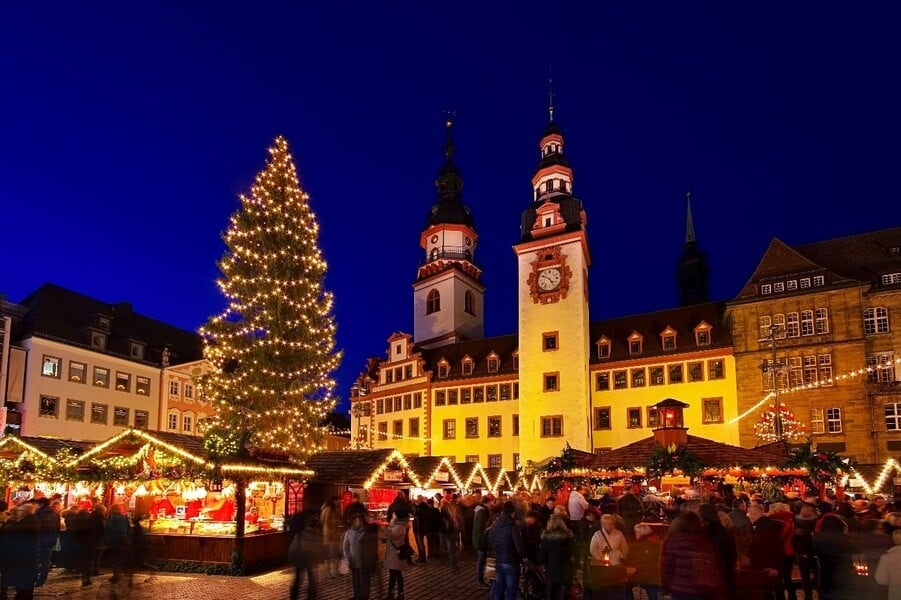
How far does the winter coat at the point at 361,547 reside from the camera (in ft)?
42.1

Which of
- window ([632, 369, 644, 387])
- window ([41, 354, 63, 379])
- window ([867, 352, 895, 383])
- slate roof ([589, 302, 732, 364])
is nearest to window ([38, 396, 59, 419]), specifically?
window ([41, 354, 63, 379])

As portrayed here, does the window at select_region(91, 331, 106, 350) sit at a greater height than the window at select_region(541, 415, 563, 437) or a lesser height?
greater

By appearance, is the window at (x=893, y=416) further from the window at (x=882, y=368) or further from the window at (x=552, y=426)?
the window at (x=552, y=426)

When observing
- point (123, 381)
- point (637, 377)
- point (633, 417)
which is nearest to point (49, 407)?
point (123, 381)

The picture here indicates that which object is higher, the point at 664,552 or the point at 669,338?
the point at 669,338

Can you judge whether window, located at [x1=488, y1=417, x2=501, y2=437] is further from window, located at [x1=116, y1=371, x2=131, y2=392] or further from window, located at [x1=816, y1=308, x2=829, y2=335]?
window, located at [x1=116, y1=371, x2=131, y2=392]

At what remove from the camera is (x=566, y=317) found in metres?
48.9

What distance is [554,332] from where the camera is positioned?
49281 millimetres

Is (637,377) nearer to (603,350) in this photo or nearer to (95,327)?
(603,350)

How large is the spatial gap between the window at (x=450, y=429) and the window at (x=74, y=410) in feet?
76.4

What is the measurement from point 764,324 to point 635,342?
796cm

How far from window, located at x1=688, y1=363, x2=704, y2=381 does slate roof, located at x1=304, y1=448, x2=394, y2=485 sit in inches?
1011

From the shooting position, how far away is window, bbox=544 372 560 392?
48.3 m

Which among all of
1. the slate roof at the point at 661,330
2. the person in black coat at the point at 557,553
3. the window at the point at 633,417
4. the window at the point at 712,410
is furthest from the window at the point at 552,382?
the person in black coat at the point at 557,553
